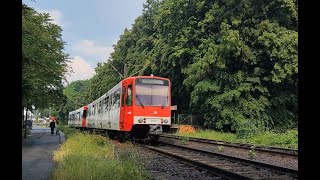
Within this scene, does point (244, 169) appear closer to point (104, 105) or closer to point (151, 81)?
point (151, 81)

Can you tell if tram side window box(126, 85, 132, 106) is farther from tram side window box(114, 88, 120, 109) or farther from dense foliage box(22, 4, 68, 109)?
dense foliage box(22, 4, 68, 109)

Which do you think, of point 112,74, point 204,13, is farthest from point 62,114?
point 204,13

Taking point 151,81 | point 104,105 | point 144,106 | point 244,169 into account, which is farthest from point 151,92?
point 244,169

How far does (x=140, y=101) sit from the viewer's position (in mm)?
19422

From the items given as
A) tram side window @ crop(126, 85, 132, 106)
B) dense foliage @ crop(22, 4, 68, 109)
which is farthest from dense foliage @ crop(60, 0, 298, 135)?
dense foliage @ crop(22, 4, 68, 109)

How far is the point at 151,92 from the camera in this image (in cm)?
1986

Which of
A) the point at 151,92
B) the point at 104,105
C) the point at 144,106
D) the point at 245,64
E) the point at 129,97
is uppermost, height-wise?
the point at 245,64

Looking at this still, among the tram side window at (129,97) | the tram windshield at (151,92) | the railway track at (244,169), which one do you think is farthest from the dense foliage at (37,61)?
the railway track at (244,169)

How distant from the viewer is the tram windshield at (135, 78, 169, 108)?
19516 millimetres

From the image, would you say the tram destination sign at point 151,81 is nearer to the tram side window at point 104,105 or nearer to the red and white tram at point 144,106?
the red and white tram at point 144,106

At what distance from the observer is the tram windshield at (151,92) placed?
19516 millimetres
